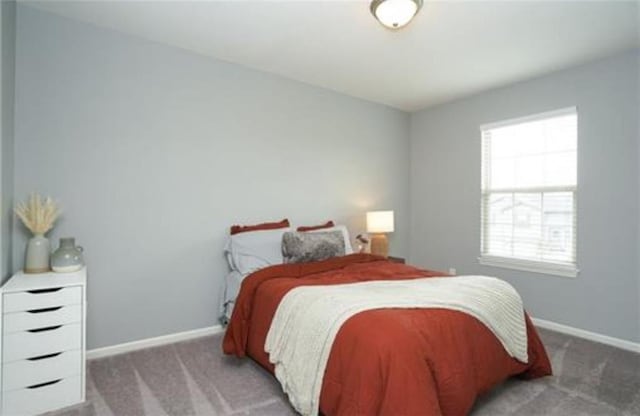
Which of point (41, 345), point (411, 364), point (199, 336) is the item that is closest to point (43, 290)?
point (41, 345)

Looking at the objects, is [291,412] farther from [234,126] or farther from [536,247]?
[536,247]

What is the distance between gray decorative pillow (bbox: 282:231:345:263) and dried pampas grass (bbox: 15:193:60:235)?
5.69ft

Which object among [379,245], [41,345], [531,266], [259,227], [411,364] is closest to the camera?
[411,364]

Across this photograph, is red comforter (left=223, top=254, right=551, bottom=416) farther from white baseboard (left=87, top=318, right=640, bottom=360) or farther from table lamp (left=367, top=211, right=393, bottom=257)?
table lamp (left=367, top=211, right=393, bottom=257)

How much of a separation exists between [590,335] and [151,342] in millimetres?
3870

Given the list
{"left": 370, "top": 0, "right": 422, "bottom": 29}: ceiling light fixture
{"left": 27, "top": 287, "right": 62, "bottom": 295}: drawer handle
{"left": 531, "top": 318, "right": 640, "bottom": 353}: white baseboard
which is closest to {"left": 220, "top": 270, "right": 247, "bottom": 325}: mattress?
{"left": 27, "top": 287, "right": 62, "bottom": 295}: drawer handle

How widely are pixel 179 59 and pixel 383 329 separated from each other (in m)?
2.76

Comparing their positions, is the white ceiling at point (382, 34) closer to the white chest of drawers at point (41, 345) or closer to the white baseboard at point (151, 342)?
the white chest of drawers at point (41, 345)

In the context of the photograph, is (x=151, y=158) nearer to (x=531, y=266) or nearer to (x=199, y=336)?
(x=199, y=336)

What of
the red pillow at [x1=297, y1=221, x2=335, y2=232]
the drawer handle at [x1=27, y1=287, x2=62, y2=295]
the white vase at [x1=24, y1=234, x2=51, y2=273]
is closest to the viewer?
the drawer handle at [x1=27, y1=287, x2=62, y2=295]

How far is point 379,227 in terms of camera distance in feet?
13.1

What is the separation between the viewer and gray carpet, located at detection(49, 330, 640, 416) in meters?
1.94

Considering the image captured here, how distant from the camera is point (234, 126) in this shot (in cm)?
324

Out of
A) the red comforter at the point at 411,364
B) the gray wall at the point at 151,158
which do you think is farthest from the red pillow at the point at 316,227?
the red comforter at the point at 411,364
